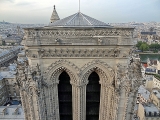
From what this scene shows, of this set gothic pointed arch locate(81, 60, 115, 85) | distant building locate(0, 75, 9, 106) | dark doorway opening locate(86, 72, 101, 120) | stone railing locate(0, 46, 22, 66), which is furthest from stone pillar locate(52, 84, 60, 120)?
stone railing locate(0, 46, 22, 66)

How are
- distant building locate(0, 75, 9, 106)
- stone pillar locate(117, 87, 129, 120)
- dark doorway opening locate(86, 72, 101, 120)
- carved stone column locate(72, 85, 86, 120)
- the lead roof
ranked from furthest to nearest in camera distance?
distant building locate(0, 75, 9, 106) → dark doorway opening locate(86, 72, 101, 120) → the lead roof → carved stone column locate(72, 85, 86, 120) → stone pillar locate(117, 87, 129, 120)

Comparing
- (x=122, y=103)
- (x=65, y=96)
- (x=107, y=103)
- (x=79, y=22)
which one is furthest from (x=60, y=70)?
(x=122, y=103)

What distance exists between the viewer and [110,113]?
1214 cm

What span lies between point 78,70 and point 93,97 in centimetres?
260

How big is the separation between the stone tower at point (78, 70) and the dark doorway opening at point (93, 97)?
0.07 metres

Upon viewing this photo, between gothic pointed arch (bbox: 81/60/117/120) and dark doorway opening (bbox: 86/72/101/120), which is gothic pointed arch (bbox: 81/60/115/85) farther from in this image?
dark doorway opening (bbox: 86/72/101/120)

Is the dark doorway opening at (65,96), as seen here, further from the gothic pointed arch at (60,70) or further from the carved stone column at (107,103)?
the carved stone column at (107,103)

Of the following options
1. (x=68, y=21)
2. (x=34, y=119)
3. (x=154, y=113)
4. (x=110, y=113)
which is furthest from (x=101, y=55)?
(x=154, y=113)

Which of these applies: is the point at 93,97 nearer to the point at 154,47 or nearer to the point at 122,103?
the point at 122,103

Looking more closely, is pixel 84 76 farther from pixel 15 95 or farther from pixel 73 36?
pixel 15 95

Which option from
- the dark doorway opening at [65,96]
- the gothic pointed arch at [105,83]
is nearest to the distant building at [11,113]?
the dark doorway opening at [65,96]

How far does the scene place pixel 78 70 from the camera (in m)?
11.3

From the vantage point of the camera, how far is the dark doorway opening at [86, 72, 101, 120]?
1228 centimetres

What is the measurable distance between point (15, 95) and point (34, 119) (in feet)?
132
